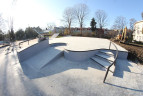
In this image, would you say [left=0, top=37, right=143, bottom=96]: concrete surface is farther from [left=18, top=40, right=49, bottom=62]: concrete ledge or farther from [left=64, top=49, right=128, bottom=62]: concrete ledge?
[left=18, top=40, right=49, bottom=62]: concrete ledge

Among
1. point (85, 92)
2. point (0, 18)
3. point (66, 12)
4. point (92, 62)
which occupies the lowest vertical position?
point (85, 92)

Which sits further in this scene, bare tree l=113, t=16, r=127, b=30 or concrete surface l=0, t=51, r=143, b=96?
bare tree l=113, t=16, r=127, b=30

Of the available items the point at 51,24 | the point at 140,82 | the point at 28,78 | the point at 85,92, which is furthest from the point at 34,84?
the point at 51,24

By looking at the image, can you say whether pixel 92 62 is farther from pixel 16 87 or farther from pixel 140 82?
pixel 16 87

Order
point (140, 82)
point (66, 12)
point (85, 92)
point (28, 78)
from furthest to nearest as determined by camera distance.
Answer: point (66, 12) → point (28, 78) → point (140, 82) → point (85, 92)

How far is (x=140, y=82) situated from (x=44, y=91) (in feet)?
12.7

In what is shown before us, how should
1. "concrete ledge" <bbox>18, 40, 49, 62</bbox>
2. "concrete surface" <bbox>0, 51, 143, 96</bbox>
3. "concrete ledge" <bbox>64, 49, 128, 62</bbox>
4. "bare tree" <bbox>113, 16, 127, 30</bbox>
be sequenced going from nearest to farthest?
1. "concrete surface" <bbox>0, 51, 143, 96</bbox>
2. "concrete ledge" <bbox>64, 49, 128, 62</bbox>
3. "concrete ledge" <bbox>18, 40, 49, 62</bbox>
4. "bare tree" <bbox>113, 16, 127, 30</bbox>

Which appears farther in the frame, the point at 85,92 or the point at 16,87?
the point at 16,87

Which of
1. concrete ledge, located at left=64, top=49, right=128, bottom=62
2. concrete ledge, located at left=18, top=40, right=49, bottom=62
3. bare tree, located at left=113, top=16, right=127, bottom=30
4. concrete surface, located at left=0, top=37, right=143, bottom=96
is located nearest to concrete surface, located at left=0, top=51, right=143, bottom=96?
concrete surface, located at left=0, top=37, right=143, bottom=96

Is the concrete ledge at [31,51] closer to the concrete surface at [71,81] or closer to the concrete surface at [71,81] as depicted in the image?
the concrete surface at [71,81]

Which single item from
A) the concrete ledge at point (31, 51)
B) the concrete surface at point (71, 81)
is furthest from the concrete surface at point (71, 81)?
the concrete ledge at point (31, 51)

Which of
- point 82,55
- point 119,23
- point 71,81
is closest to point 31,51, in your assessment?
point 82,55

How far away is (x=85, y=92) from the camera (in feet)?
8.47

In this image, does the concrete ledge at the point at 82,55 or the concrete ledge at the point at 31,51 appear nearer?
the concrete ledge at the point at 82,55
